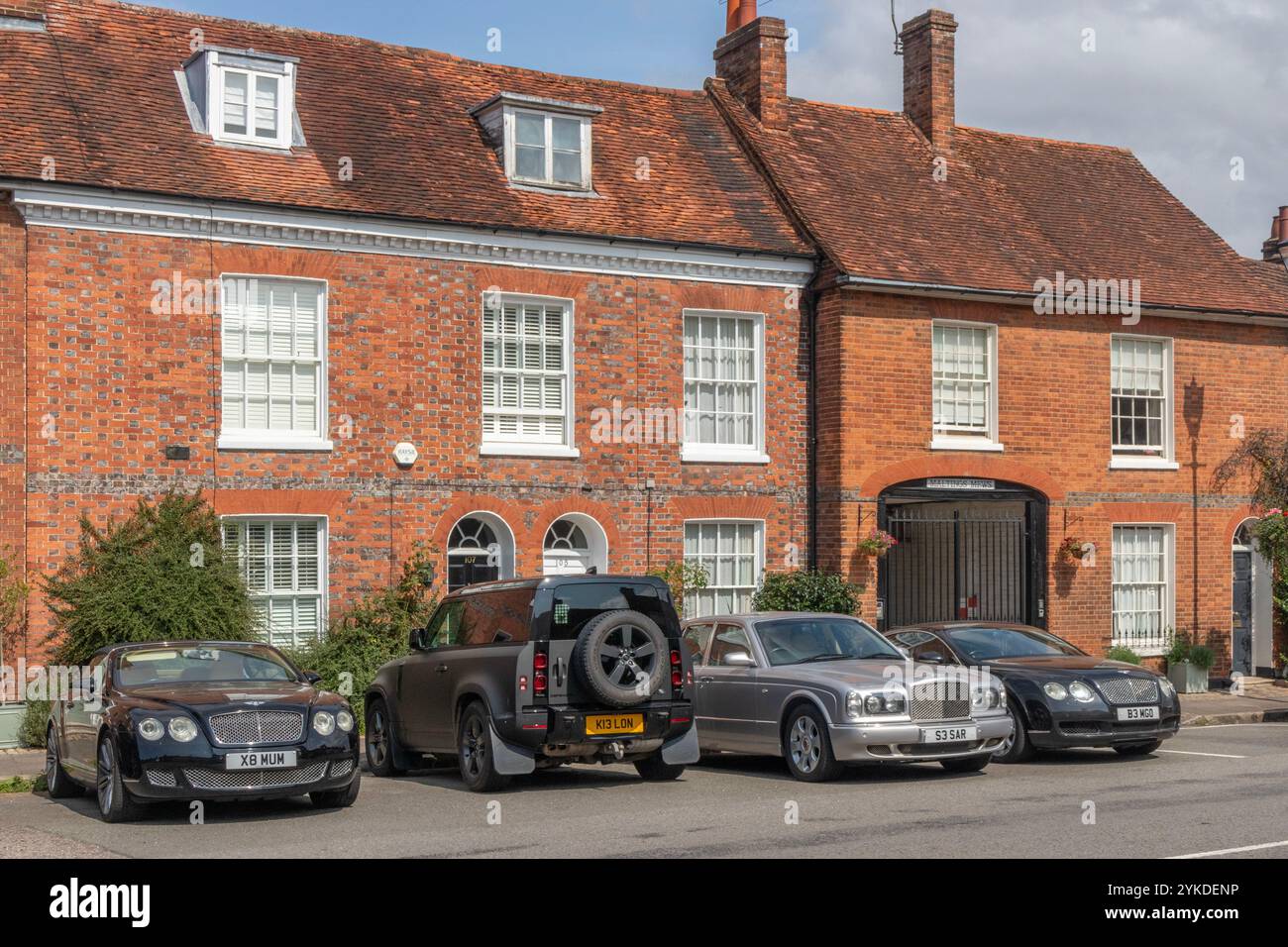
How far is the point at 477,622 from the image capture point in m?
14.1

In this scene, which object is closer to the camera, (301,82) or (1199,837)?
(1199,837)

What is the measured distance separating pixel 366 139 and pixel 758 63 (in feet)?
23.9

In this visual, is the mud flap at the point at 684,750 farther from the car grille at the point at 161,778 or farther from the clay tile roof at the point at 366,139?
the clay tile roof at the point at 366,139

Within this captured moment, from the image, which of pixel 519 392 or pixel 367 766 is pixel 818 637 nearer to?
pixel 367 766

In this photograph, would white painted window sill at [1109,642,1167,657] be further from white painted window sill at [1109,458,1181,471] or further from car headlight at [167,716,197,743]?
car headlight at [167,716,197,743]

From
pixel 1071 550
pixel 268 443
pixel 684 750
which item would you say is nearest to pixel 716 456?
pixel 1071 550

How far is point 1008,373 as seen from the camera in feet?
78.7

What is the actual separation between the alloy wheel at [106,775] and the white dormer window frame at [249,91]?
398 inches

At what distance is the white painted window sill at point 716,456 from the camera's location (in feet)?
72.7

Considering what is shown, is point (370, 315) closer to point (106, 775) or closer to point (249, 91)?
point (249, 91)

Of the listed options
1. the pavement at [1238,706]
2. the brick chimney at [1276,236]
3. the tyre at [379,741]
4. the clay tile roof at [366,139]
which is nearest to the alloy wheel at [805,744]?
the tyre at [379,741]

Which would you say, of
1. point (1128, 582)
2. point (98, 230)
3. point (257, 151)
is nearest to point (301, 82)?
point (257, 151)

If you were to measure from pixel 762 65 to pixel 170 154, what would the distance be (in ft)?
33.4

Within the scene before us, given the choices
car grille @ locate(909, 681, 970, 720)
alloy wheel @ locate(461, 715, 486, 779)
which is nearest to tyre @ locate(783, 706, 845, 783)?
car grille @ locate(909, 681, 970, 720)
